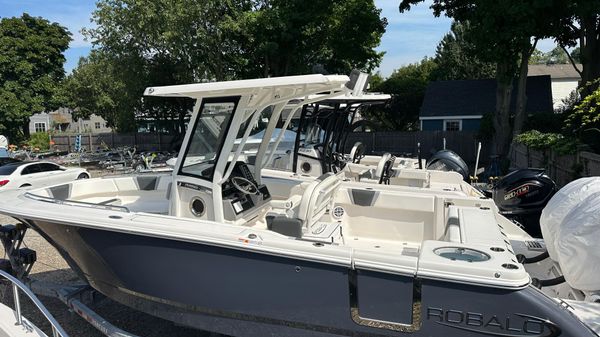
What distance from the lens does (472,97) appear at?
25500 millimetres

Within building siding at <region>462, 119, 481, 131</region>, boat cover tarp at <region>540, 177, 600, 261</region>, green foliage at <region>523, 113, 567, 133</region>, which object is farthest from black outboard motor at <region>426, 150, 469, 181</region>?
building siding at <region>462, 119, 481, 131</region>

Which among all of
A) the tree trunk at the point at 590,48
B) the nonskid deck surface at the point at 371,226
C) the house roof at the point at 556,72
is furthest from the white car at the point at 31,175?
the house roof at the point at 556,72

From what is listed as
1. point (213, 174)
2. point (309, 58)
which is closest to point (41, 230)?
point (213, 174)

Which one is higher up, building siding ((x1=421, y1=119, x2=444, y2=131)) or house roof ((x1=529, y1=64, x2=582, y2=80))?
house roof ((x1=529, y1=64, x2=582, y2=80))

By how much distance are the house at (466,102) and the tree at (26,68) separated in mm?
23658

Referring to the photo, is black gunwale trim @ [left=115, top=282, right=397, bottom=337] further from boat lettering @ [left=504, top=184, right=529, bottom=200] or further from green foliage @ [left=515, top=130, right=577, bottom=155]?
green foliage @ [left=515, top=130, right=577, bottom=155]

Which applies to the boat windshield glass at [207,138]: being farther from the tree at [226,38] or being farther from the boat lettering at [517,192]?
the tree at [226,38]

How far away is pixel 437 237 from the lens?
4.39m

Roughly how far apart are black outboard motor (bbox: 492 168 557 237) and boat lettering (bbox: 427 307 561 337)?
286 centimetres

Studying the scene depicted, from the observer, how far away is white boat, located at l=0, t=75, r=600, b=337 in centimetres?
250

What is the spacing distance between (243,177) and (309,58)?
1714cm

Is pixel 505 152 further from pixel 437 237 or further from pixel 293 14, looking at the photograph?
pixel 437 237

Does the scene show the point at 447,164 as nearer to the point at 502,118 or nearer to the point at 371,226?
the point at 371,226

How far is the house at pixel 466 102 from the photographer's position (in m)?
24.2
